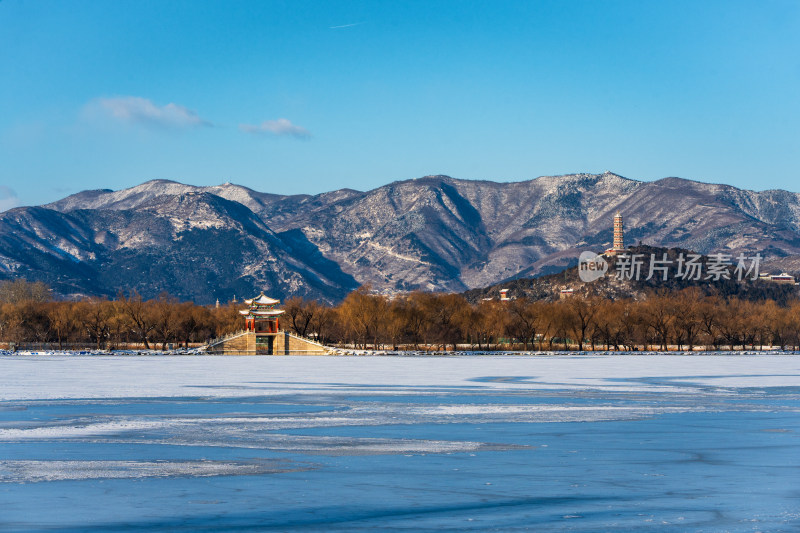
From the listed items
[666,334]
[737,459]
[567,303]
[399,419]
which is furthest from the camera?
[567,303]

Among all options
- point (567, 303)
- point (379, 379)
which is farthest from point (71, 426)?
point (567, 303)

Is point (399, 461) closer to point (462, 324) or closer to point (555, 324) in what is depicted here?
point (555, 324)

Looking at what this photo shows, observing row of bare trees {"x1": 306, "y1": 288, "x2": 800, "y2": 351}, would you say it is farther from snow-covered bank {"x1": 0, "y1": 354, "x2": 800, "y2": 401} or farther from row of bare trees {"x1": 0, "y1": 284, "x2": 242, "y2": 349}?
snow-covered bank {"x1": 0, "y1": 354, "x2": 800, "y2": 401}

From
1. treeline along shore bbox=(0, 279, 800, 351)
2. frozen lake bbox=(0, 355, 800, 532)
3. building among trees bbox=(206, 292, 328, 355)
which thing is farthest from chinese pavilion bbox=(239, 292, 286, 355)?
frozen lake bbox=(0, 355, 800, 532)

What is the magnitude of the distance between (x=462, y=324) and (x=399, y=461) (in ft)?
386

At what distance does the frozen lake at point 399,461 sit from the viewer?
17.3m

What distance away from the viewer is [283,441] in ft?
91.1

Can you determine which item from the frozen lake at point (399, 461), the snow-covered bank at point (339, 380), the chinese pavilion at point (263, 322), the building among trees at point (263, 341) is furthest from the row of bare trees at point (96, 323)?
the frozen lake at point (399, 461)

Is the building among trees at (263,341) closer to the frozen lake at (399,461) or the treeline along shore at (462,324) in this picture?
the treeline along shore at (462,324)

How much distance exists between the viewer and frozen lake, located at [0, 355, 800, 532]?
17.3 metres

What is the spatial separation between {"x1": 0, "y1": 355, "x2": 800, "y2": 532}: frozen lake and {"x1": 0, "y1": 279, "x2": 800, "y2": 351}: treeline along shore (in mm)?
91359

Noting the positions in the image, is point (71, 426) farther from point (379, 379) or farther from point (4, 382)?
point (379, 379)

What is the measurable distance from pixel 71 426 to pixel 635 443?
1807 cm

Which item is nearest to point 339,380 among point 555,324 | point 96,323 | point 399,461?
point 399,461
